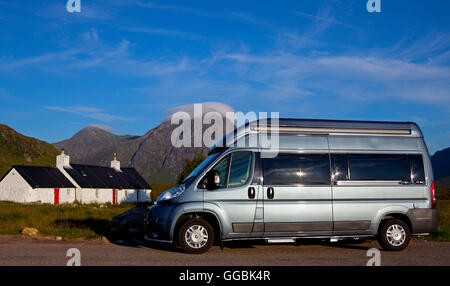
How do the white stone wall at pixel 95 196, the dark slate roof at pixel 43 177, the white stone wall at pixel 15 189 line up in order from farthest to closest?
the white stone wall at pixel 95 196 → the dark slate roof at pixel 43 177 → the white stone wall at pixel 15 189

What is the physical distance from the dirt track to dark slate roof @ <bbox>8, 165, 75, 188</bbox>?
50.3 metres

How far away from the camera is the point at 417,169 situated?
35.8 feet

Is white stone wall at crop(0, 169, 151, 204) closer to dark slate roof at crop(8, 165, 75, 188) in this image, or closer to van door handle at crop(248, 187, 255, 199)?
dark slate roof at crop(8, 165, 75, 188)

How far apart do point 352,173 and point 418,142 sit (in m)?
2.07

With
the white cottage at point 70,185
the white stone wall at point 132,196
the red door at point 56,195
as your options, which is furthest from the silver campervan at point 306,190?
the white stone wall at point 132,196

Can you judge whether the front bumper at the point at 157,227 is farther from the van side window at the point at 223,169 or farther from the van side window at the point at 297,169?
the van side window at the point at 297,169

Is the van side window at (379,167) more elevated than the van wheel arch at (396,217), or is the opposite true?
the van side window at (379,167)

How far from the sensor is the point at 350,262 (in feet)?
28.0

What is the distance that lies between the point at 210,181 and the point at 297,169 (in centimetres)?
205

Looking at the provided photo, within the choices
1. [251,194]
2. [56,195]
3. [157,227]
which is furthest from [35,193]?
[251,194]

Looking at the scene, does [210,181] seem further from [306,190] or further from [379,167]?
[379,167]

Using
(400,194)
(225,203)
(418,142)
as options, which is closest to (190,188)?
(225,203)

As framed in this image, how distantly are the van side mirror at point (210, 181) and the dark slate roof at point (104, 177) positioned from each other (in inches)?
2336

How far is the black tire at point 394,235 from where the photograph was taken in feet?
34.3
